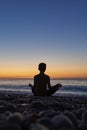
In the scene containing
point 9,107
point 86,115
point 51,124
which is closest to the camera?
point 51,124

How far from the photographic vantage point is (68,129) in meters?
2.45

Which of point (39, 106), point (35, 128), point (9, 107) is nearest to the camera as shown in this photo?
point (35, 128)

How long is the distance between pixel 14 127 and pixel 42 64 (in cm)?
1017

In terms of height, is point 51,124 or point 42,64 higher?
point 42,64

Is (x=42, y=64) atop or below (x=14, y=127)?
atop

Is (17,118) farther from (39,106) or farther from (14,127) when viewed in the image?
(39,106)

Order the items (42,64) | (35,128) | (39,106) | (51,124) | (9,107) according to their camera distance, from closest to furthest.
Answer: (35,128) → (51,124) → (9,107) → (39,106) → (42,64)

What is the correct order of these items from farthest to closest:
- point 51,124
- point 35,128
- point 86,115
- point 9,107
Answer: point 9,107
point 86,115
point 51,124
point 35,128

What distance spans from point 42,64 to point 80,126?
975 centimetres

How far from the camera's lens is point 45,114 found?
362 centimetres

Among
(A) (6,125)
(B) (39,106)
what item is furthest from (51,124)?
(B) (39,106)

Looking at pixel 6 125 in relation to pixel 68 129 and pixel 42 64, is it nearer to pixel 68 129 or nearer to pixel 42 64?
pixel 68 129

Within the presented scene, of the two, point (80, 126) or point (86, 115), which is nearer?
point (80, 126)

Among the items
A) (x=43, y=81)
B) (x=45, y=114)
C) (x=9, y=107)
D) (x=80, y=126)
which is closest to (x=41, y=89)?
(x=43, y=81)
